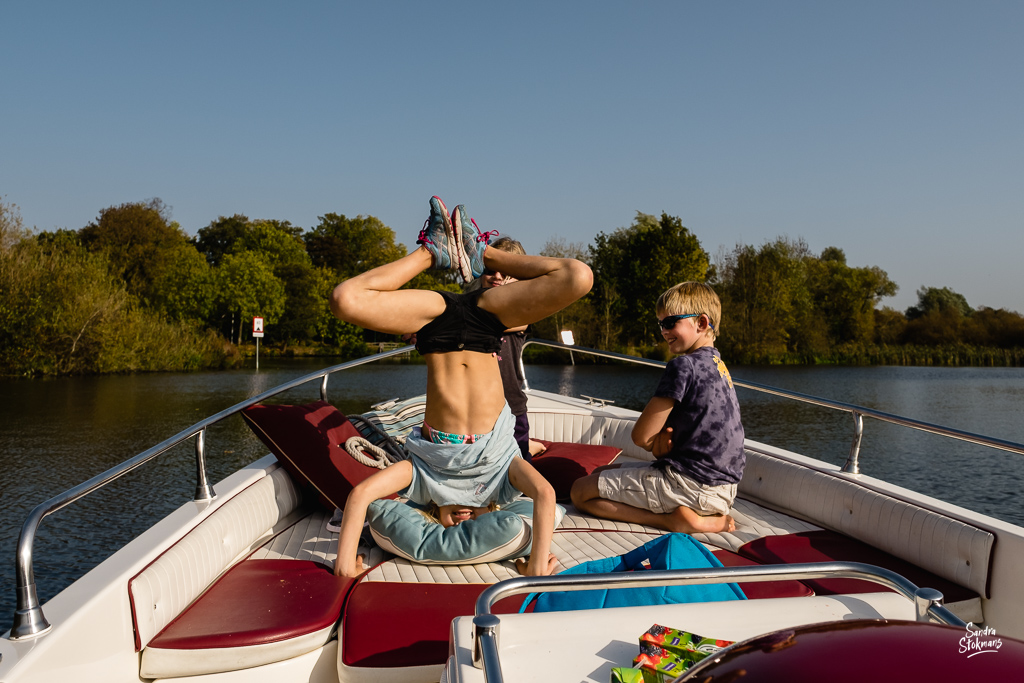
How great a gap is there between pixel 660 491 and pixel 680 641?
173cm

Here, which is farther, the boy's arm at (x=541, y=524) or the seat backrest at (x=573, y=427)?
the seat backrest at (x=573, y=427)

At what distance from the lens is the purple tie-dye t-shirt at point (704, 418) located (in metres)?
2.82

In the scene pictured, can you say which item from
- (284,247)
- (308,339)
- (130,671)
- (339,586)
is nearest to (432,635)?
(339,586)

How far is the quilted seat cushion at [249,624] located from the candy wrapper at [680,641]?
1.11m

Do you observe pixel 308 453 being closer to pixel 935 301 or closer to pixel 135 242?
pixel 135 242

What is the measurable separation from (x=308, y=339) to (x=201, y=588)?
4382cm

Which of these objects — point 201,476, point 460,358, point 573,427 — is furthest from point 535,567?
point 573,427

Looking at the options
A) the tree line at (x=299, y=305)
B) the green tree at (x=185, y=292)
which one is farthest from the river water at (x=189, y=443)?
the green tree at (x=185, y=292)

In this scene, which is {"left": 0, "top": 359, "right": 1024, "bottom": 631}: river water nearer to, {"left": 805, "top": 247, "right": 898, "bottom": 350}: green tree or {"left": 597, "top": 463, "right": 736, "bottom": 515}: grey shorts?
{"left": 597, "top": 463, "right": 736, "bottom": 515}: grey shorts

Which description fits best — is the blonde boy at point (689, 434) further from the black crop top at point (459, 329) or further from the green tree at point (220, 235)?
the green tree at point (220, 235)

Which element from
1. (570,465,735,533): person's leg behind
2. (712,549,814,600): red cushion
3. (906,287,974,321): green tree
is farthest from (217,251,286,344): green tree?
(906,287,974,321): green tree

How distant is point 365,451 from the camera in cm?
329

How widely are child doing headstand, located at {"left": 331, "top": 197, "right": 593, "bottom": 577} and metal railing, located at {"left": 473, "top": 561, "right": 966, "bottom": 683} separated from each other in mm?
950

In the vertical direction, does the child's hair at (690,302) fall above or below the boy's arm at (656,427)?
above
